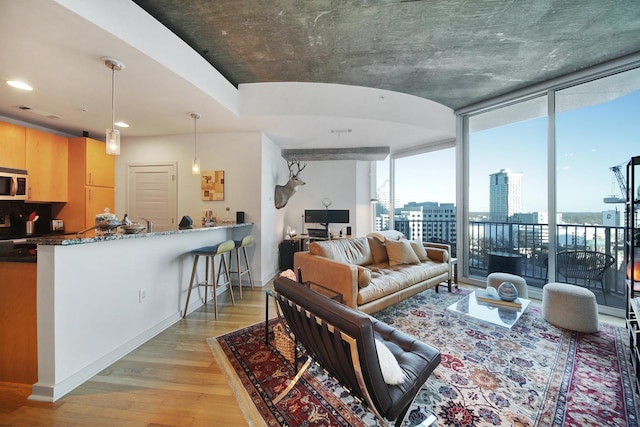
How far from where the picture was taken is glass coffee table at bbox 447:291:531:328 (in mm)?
2082

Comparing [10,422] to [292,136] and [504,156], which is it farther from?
[504,156]

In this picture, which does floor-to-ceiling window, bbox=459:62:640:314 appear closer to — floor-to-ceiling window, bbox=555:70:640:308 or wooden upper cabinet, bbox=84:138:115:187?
floor-to-ceiling window, bbox=555:70:640:308

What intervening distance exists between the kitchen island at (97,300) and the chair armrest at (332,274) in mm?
1437

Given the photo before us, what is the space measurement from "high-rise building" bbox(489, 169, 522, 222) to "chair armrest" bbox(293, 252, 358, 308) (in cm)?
307

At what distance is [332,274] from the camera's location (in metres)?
2.53

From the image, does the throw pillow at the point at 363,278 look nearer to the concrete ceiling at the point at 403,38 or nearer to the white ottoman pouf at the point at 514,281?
the white ottoman pouf at the point at 514,281

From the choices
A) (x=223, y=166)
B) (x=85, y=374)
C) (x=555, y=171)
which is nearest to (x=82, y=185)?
(x=223, y=166)

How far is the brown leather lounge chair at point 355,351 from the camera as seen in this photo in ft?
3.26

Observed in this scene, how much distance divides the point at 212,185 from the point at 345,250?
2507 mm

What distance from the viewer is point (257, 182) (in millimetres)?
3980

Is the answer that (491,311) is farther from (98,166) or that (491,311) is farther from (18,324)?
(98,166)

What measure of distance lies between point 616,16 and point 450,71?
1396 mm

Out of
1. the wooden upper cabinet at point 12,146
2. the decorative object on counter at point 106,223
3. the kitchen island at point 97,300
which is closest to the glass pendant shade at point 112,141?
the decorative object on counter at point 106,223

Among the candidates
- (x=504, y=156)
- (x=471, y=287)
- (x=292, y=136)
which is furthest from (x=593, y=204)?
(x=292, y=136)
